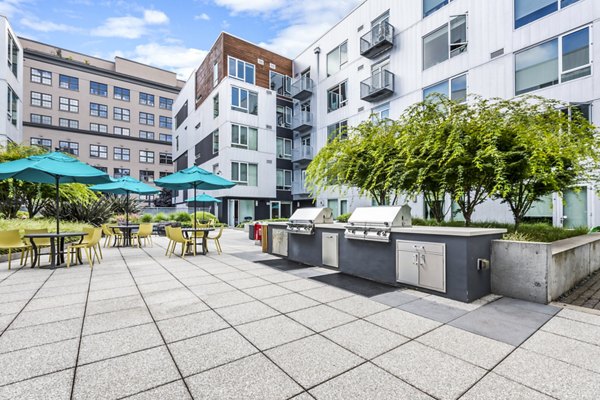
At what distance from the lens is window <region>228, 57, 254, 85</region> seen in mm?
23516

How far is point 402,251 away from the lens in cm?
519

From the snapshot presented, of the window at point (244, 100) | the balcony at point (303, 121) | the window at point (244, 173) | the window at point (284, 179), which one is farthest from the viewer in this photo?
the window at point (284, 179)

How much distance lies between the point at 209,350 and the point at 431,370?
204 centimetres

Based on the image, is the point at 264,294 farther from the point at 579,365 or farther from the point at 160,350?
the point at 579,365

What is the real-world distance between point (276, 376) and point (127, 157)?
166 feet

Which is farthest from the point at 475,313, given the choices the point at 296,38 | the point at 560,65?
the point at 296,38

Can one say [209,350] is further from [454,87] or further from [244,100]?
[244,100]

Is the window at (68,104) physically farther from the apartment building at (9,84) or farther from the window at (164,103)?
the apartment building at (9,84)

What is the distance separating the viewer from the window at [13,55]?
19.1m

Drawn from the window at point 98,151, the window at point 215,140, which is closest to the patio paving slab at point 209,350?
the window at point 215,140

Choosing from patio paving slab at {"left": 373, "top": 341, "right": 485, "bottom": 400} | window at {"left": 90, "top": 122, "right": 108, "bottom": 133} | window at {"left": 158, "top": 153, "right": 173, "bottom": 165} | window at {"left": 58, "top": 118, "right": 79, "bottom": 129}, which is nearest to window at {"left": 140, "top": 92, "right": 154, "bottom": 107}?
window at {"left": 90, "top": 122, "right": 108, "bottom": 133}

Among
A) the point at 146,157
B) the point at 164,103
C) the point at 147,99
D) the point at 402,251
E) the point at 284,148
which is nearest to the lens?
the point at 402,251

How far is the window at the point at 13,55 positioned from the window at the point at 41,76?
2343 cm

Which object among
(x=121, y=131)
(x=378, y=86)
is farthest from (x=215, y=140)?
(x=121, y=131)
